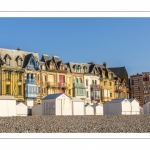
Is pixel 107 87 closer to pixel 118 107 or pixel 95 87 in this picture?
pixel 95 87

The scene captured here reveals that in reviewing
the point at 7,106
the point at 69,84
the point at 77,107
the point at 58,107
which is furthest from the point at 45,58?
the point at 7,106

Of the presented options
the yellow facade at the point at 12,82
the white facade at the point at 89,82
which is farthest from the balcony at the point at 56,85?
the white facade at the point at 89,82

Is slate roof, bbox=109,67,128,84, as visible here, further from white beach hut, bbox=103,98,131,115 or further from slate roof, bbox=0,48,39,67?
white beach hut, bbox=103,98,131,115

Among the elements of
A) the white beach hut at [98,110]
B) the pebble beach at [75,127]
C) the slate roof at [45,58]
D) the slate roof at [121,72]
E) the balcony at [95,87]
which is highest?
the slate roof at [45,58]

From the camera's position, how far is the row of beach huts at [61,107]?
3300 cm

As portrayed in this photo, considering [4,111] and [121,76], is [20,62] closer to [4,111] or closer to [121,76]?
[4,111]

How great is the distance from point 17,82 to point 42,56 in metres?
8.18

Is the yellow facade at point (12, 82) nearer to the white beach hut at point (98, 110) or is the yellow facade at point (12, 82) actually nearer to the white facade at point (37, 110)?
the white facade at point (37, 110)

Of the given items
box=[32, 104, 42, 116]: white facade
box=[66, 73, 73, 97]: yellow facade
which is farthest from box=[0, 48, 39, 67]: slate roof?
box=[32, 104, 42, 116]: white facade

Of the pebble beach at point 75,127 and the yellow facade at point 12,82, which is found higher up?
the yellow facade at point 12,82

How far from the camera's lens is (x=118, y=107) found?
40062 millimetres

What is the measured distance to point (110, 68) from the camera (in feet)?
225

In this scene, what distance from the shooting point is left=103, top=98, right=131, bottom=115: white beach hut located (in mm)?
39750
